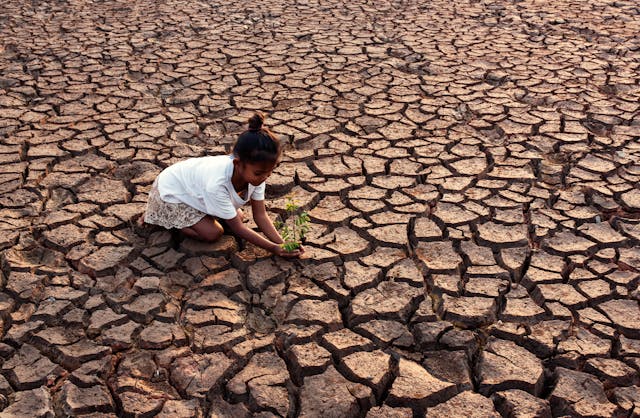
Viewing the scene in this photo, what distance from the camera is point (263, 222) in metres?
3.12

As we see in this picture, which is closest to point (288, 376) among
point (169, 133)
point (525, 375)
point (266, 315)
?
point (266, 315)

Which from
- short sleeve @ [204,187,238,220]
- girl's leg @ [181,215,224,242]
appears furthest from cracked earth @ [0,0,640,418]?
short sleeve @ [204,187,238,220]

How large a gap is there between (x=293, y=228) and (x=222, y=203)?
441 mm

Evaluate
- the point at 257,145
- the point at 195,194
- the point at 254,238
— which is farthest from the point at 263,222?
the point at 257,145

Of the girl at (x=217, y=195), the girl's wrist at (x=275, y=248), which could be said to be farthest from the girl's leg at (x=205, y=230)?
the girl's wrist at (x=275, y=248)

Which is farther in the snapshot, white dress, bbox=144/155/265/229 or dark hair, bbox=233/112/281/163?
white dress, bbox=144/155/265/229

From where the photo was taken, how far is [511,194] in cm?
363

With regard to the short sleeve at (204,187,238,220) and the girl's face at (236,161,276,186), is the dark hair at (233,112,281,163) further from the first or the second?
the short sleeve at (204,187,238,220)

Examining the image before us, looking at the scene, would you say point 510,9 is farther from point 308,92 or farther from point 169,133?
point 169,133

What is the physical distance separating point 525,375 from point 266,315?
1020 millimetres

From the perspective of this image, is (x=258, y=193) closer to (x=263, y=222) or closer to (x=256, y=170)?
(x=263, y=222)

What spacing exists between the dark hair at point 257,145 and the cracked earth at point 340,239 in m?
0.52

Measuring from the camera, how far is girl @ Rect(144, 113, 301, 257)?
284 centimetres

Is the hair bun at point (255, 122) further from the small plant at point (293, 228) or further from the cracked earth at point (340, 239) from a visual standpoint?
the cracked earth at point (340, 239)
